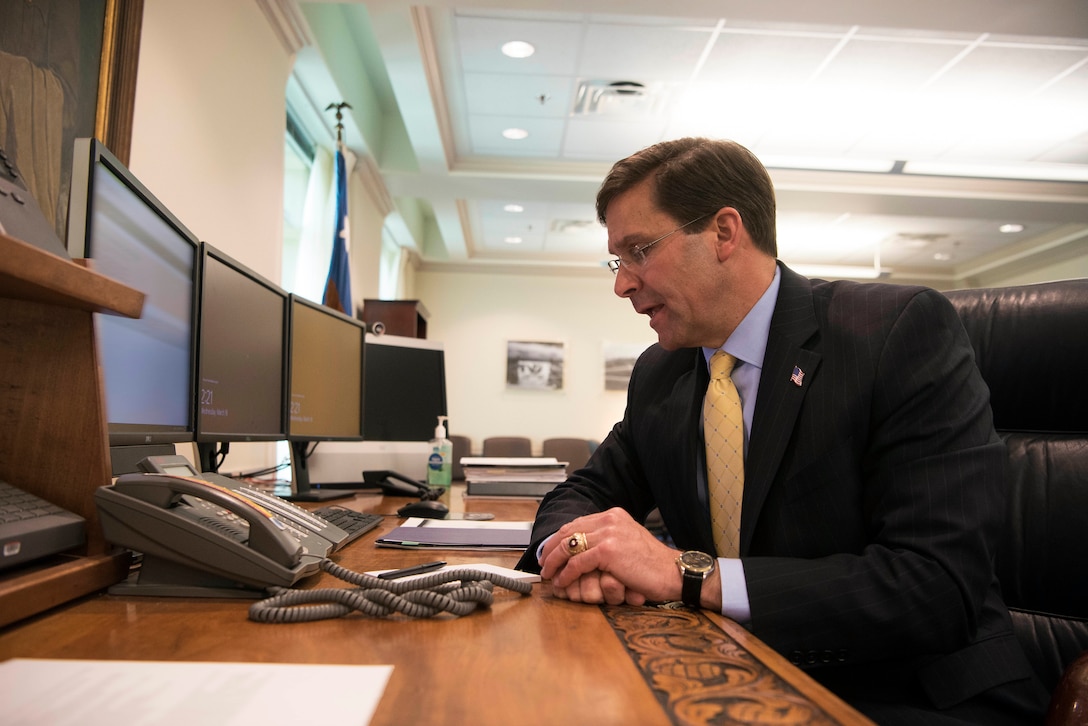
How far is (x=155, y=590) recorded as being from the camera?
0.77 m

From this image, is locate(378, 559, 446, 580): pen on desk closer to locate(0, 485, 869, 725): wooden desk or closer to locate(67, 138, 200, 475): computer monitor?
locate(0, 485, 869, 725): wooden desk

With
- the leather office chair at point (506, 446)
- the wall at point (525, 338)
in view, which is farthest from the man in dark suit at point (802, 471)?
the wall at point (525, 338)

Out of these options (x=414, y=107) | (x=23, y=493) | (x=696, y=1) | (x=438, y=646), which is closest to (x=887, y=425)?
(x=438, y=646)

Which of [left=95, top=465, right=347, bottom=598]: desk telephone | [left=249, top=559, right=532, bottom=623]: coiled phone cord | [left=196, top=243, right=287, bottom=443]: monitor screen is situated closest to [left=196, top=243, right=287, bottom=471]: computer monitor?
[left=196, top=243, right=287, bottom=443]: monitor screen

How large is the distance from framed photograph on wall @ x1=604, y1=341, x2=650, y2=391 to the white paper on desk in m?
8.63

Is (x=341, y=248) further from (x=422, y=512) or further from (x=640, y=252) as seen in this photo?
(x=640, y=252)

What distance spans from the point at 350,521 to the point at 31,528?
708 mm

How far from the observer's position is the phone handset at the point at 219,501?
76 cm

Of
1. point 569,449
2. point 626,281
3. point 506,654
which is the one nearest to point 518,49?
point 626,281

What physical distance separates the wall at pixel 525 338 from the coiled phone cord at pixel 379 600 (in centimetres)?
809

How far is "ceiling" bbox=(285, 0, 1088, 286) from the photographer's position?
13.0ft

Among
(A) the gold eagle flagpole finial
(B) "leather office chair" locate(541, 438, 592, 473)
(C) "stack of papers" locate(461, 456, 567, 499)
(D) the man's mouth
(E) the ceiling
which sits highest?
(E) the ceiling

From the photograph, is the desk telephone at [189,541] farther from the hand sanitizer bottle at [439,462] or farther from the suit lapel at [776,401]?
the hand sanitizer bottle at [439,462]

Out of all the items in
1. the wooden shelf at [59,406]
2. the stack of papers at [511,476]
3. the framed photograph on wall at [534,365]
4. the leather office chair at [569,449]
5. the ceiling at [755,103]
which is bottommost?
the leather office chair at [569,449]
